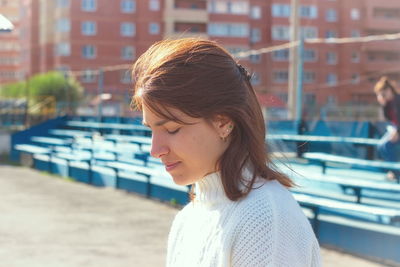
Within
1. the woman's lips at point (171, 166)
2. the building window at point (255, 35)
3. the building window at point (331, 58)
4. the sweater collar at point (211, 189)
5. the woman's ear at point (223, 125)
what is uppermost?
the building window at point (255, 35)

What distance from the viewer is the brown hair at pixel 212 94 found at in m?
1.37

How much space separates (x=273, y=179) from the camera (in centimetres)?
144

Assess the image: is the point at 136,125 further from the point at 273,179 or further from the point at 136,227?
the point at 273,179

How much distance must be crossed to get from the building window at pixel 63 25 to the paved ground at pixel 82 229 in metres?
48.2

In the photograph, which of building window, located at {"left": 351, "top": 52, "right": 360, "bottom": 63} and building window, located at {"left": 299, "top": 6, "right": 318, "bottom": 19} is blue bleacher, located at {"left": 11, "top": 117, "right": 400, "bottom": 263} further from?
building window, located at {"left": 351, "top": 52, "right": 360, "bottom": 63}

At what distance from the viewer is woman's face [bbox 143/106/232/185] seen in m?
1.41

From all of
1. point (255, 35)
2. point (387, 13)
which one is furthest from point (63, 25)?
point (387, 13)

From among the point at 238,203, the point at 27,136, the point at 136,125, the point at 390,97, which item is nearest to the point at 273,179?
the point at 238,203

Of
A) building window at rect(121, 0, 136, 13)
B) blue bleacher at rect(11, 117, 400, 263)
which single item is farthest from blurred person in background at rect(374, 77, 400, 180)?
building window at rect(121, 0, 136, 13)

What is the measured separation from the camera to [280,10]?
61938mm

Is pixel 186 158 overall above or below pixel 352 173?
above

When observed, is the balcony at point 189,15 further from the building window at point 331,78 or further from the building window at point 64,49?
the building window at point 331,78

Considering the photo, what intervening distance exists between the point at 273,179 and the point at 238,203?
0.10m

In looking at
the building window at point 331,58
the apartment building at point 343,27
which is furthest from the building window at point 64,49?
the building window at point 331,58
